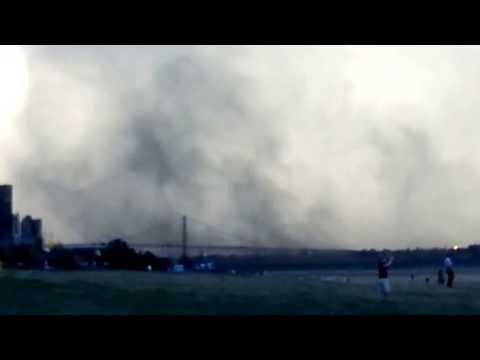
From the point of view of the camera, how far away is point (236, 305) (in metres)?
19.2

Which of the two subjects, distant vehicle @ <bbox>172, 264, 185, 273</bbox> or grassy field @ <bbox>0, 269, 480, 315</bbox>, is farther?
distant vehicle @ <bbox>172, 264, 185, 273</bbox>

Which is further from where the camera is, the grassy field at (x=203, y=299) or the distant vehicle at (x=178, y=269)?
the distant vehicle at (x=178, y=269)

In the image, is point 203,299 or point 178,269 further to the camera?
point 178,269

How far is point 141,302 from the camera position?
19531 millimetres
